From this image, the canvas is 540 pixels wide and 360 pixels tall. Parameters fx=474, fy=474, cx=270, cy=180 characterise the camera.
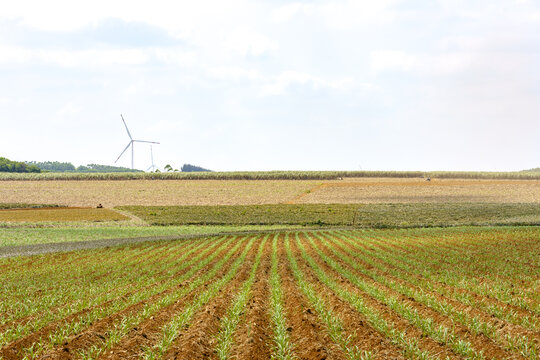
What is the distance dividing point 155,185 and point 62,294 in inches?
3691

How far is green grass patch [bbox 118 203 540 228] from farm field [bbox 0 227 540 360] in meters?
27.0

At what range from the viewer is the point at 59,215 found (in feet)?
229

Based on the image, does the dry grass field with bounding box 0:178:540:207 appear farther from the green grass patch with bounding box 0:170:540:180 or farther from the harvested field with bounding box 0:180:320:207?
the green grass patch with bounding box 0:170:540:180

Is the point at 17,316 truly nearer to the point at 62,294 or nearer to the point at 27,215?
the point at 62,294

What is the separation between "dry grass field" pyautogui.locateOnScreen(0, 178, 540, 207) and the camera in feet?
282

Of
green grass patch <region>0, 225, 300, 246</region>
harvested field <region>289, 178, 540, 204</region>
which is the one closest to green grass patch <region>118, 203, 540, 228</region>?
green grass patch <region>0, 225, 300, 246</region>

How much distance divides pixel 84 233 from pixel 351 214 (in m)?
36.2

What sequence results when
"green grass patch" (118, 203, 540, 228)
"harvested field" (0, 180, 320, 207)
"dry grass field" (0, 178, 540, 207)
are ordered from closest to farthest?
"green grass patch" (118, 203, 540, 228) → "dry grass field" (0, 178, 540, 207) → "harvested field" (0, 180, 320, 207)

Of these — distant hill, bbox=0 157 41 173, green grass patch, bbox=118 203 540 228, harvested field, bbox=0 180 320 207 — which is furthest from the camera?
distant hill, bbox=0 157 41 173

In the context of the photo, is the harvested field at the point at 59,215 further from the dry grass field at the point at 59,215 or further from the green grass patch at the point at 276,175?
the green grass patch at the point at 276,175

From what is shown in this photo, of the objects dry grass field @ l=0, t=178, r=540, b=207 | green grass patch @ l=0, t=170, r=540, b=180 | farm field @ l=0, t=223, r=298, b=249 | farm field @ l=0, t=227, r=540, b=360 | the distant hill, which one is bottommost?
farm field @ l=0, t=223, r=298, b=249

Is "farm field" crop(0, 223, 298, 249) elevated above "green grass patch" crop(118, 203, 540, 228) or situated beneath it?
situated beneath

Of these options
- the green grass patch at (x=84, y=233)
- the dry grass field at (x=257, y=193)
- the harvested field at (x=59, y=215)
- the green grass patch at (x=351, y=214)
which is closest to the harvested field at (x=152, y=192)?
the dry grass field at (x=257, y=193)

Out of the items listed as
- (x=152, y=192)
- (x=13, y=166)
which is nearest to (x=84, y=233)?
(x=152, y=192)
